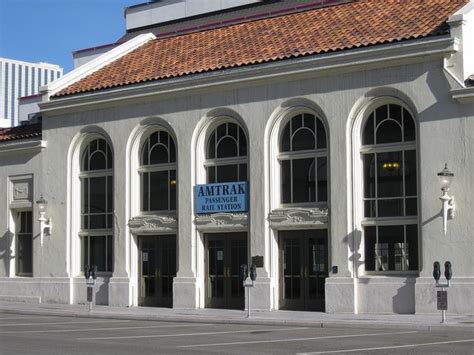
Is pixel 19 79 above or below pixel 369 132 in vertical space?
above

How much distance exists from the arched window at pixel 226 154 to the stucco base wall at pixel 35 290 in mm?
7346

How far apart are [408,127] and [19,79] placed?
1411 inches

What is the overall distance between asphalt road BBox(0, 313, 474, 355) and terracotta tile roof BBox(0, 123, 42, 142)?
1223 centimetres

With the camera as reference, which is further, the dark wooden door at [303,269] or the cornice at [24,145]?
the cornice at [24,145]

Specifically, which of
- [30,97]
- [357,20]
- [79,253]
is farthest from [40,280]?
[30,97]

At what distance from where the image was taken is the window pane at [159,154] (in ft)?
97.3

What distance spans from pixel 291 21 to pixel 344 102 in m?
6.81

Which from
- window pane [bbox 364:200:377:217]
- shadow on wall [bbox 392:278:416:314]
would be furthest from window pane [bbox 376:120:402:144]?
shadow on wall [bbox 392:278:416:314]

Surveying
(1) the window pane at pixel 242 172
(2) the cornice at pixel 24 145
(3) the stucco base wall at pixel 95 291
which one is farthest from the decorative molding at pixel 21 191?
(1) the window pane at pixel 242 172

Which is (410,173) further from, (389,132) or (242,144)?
(242,144)

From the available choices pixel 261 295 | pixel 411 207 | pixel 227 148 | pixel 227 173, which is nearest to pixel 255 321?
pixel 261 295

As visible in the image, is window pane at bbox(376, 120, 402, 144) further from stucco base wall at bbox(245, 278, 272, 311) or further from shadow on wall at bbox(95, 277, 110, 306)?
shadow on wall at bbox(95, 277, 110, 306)

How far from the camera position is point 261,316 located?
2434 cm

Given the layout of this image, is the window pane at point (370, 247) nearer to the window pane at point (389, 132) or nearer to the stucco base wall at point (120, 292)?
the window pane at point (389, 132)
